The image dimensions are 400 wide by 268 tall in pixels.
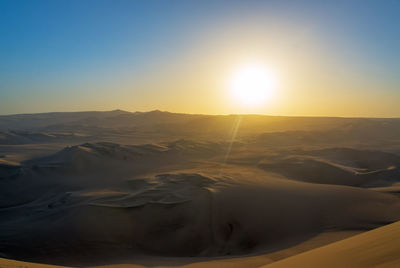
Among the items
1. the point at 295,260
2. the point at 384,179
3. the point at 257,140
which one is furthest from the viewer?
the point at 257,140

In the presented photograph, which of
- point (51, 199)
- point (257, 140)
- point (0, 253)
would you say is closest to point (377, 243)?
point (0, 253)

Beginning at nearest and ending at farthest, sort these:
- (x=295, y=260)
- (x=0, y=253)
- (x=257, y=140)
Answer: (x=295, y=260), (x=0, y=253), (x=257, y=140)

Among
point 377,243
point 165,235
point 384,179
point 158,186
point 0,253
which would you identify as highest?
point 384,179

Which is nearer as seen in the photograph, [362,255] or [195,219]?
[362,255]

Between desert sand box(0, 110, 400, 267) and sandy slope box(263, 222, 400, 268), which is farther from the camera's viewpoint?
desert sand box(0, 110, 400, 267)

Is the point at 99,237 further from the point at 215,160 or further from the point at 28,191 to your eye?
the point at 215,160

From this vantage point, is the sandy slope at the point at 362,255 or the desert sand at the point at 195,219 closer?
the sandy slope at the point at 362,255

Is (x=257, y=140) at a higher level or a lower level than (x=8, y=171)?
higher

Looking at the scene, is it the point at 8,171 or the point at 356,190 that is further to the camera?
the point at 8,171
